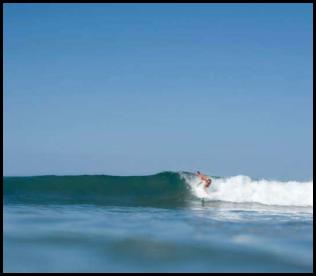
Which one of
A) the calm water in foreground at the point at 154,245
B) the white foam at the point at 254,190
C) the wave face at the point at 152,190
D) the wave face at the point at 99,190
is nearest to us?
the calm water in foreground at the point at 154,245

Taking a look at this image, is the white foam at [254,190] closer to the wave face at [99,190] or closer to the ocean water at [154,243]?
the wave face at [99,190]

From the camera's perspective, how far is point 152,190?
61.2ft

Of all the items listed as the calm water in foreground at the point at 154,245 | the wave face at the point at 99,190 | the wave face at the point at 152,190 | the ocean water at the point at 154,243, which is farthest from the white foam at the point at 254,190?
the calm water in foreground at the point at 154,245

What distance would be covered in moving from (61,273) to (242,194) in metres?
14.7

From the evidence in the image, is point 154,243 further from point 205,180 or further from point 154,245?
point 205,180

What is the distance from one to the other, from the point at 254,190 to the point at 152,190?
4.34 m

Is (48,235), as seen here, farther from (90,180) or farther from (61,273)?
(90,180)

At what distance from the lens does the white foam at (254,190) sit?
18.5 m

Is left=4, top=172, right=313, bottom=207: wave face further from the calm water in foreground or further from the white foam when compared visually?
the calm water in foreground

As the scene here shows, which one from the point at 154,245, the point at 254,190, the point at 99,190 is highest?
the point at 254,190

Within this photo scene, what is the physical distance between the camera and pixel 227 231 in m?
8.51

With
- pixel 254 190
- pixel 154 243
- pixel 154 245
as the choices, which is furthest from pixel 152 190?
pixel 154 245

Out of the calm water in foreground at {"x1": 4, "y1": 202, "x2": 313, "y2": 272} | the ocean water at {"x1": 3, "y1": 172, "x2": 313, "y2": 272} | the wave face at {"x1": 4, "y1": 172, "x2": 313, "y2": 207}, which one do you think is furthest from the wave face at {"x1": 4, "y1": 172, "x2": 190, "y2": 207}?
the calm water in foreground at {"x1": 4, "y1": 202, "x2": 313, "y2": 272}

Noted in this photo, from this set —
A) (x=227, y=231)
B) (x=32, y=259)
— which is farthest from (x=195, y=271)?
(x=227, y=231)
